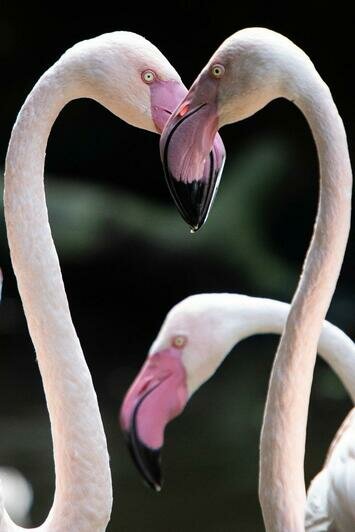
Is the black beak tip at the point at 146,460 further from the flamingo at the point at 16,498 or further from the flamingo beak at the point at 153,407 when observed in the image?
the flamingo at the point at 16,498

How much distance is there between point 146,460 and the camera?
3291 mm

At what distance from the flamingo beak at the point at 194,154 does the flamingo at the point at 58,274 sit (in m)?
0.02

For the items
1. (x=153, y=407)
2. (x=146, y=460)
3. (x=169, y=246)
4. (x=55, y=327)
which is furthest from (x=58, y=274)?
(x=169, y=246)

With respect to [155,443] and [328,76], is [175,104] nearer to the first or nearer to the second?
[155,443]

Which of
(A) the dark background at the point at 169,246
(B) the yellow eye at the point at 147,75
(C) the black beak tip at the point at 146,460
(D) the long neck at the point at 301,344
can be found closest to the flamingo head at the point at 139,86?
(B) the yellow eye at the point at 147,75

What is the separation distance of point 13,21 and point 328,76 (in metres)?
1.44

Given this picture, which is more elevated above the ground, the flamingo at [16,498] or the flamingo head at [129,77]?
the flamingo head at [129,77]

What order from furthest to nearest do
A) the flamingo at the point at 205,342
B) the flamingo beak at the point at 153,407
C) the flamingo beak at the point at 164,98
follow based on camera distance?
the flamingo at the point at 205,342
the flamingo beak at the point at 153,407
the flamingo beak at the point at 164,98

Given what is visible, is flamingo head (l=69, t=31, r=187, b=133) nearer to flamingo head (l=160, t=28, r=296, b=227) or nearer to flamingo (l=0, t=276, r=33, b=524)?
flamingo head (l=160, t=28, r=296, b=227)

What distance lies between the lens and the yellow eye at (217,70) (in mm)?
2668

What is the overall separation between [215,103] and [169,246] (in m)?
3.62

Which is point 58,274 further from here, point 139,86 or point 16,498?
point 16,498

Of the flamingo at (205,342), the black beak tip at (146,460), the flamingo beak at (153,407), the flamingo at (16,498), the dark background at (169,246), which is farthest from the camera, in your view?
the dark background at (169,246)

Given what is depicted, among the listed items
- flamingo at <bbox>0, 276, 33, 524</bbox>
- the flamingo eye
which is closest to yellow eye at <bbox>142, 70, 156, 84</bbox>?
the flamingo eye
